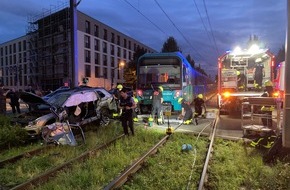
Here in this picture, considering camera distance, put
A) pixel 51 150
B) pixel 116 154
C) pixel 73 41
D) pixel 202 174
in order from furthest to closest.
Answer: pixel 73 41 → pixel 51 150 → pixel 116 154 → pixel 202 174

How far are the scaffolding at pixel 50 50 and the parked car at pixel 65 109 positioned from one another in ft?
122

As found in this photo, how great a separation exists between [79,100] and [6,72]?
66.1 m

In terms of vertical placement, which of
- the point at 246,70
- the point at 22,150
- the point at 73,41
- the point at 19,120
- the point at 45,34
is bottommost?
the point at 22,150

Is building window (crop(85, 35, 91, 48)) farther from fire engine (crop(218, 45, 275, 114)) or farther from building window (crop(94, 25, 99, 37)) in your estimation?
fire engine (crop(218, 45, 275, 114))

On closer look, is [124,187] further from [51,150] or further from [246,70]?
[246,70]

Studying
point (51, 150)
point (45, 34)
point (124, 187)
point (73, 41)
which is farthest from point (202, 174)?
point (45, 34)

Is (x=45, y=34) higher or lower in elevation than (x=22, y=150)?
higher

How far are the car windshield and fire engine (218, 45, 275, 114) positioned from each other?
8909 millimetres

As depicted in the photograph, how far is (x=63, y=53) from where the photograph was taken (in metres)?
50.9

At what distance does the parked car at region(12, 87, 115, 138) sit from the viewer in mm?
10422

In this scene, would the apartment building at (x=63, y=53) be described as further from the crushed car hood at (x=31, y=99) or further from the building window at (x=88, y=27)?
the crushed car hood at (x=31, y=99)

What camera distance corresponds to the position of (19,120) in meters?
10.8

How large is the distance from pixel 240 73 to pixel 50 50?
136 ft

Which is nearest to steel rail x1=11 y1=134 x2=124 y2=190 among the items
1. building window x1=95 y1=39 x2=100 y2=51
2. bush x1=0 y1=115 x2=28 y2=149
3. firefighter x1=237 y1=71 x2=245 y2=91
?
bush x1=0 y1=115 x2=28 y2=149
